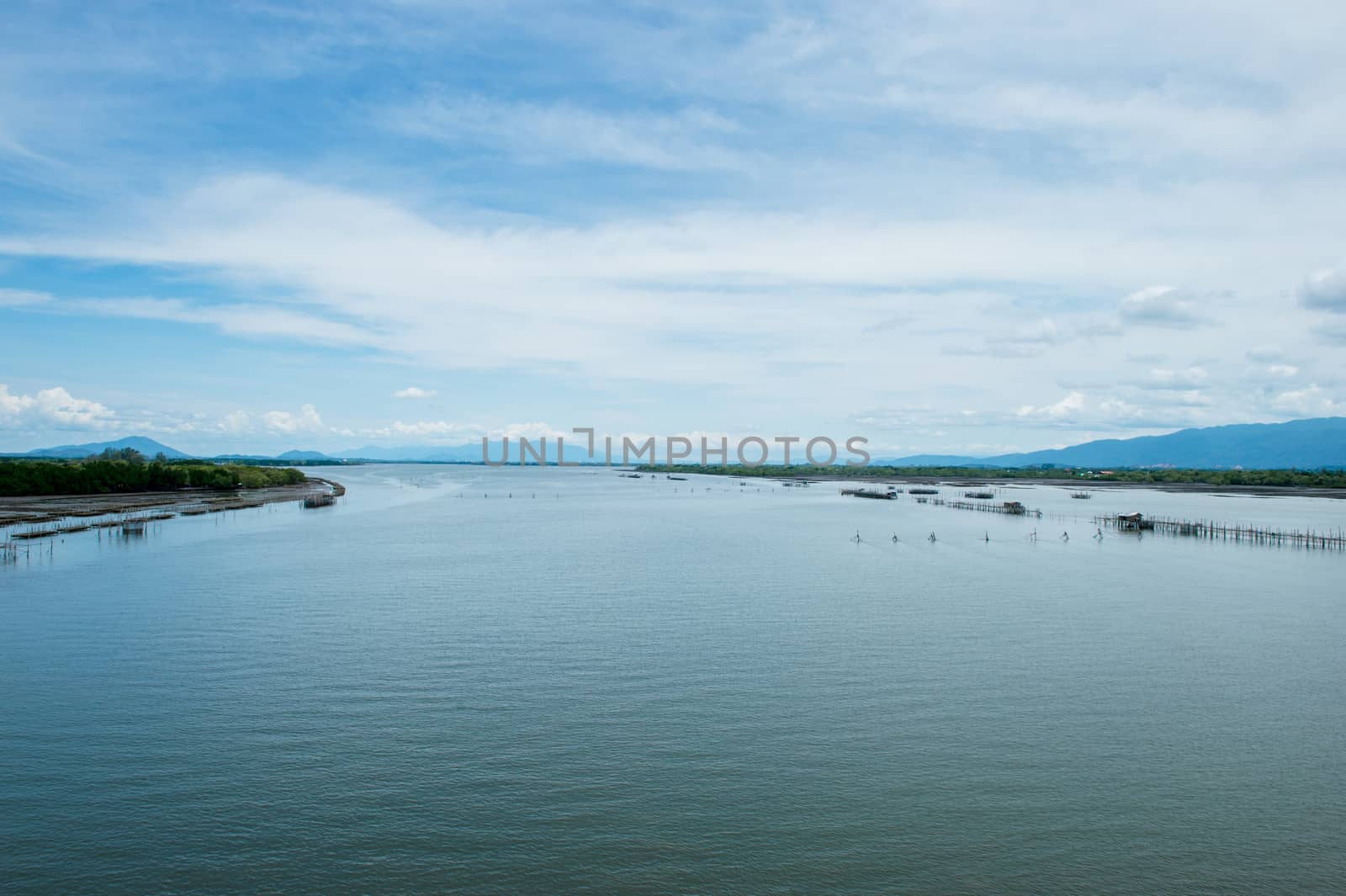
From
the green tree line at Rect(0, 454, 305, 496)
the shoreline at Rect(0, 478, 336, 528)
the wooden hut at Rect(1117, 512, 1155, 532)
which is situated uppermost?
the green tree line at Rect(0, 454, 305, 496)

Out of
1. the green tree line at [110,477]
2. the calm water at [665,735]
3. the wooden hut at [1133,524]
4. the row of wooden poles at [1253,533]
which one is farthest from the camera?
the green tree line at [110,477]

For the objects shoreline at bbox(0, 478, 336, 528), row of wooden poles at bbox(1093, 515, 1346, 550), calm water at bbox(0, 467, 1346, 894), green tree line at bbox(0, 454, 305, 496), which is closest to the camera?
calm water at bbox(0, 467, 1346, 894)

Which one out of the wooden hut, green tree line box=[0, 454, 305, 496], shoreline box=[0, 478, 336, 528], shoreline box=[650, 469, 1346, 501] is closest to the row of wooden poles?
the wooden hut

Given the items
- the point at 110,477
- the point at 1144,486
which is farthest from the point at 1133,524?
the point at 110,477

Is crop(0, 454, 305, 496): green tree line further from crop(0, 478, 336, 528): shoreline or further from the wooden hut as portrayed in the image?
the wooden hut

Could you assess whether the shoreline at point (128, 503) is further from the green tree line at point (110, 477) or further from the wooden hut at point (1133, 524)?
the wooden hut at point (1133, 524)

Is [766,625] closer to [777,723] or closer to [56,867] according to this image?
[777,723]

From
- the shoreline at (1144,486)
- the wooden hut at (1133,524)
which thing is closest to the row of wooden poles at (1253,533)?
the wooden hut at (1133,524)
